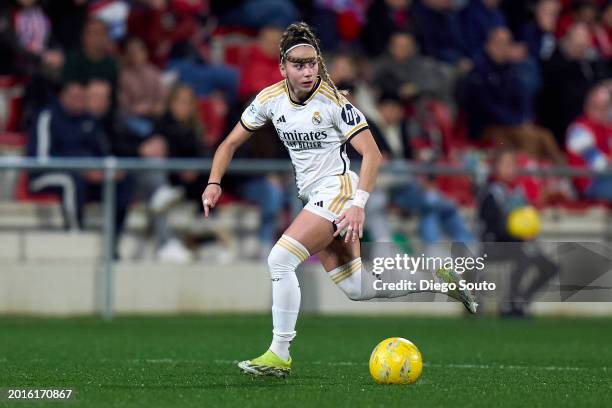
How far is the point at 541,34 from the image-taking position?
2048cm

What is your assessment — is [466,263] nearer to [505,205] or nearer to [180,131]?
[505,205]

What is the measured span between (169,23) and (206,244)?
158 inches

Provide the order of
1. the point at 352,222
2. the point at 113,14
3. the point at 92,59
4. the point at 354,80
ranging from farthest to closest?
the point at 113,14 → the point at 354,80 → the point at 92,59 → the point at 352,222

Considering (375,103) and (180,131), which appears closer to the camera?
(180,131)

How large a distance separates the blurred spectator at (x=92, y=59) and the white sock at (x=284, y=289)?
8.03 meters

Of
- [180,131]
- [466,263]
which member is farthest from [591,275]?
[180,131]

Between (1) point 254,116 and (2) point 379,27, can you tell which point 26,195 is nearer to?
(1) point 254,116

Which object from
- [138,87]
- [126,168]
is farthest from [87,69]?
[126,168]

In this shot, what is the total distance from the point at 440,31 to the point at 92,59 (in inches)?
227

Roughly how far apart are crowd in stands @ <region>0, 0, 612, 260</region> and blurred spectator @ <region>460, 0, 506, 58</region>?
0.02 m

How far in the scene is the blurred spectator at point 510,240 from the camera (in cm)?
1491

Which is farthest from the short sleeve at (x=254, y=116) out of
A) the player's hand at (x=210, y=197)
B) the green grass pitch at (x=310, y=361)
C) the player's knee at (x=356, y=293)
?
the green grass pitch at (x=310, y=361)

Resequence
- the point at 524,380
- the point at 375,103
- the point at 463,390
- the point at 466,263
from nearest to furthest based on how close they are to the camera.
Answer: the point at 463,390
the point at 524,380
the point at 466,263
the point at 375,103

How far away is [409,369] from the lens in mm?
8102
